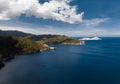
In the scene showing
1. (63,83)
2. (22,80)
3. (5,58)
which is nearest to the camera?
(63,83)

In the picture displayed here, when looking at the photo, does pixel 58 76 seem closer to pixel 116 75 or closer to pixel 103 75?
pixel 103 75

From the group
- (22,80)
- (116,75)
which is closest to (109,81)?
(116,75)

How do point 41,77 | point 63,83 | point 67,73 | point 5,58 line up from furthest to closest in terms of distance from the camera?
point 5,58
point 67,73
point 41,77
point 63,83

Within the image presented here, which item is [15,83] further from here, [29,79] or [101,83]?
[101,83]

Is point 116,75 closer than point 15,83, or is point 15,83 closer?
point 15,83

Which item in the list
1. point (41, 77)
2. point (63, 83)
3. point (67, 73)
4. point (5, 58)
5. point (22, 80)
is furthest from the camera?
point (5, 58)

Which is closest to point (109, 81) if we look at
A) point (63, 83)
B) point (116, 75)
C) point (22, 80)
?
point (116, 75)

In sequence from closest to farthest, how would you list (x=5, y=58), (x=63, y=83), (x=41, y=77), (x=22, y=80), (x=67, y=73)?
(x=63, y=83)
(x=22, y=80)
(x=41, y=77)
(x=67, y=73)
(x=5, y=58)

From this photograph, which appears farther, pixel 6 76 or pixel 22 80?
pixel 6 76
